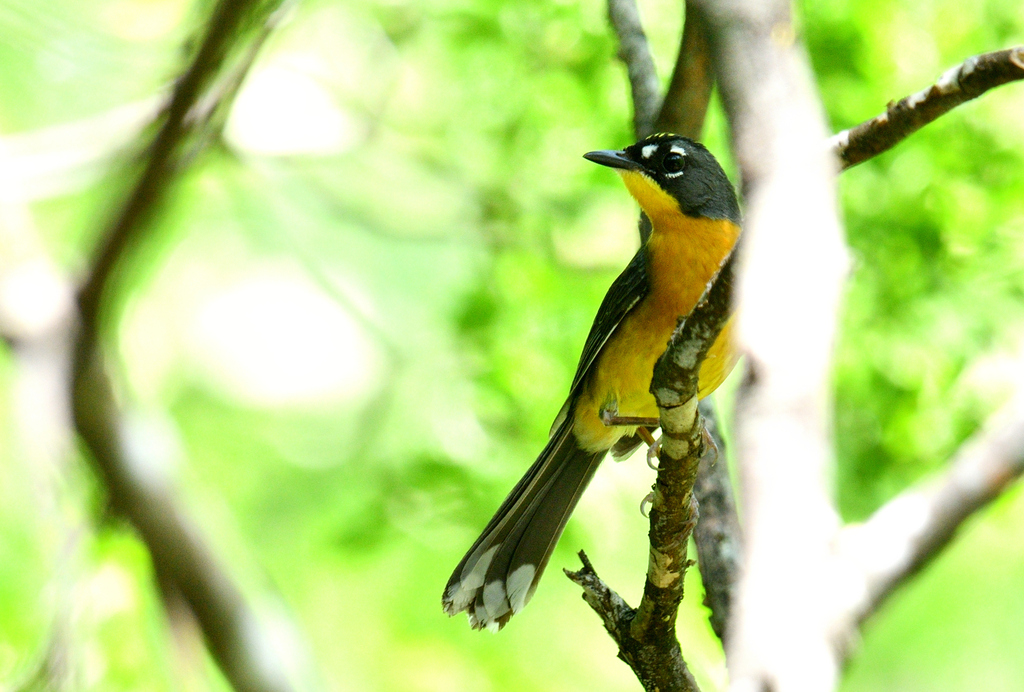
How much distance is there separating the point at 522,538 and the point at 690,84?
229cm

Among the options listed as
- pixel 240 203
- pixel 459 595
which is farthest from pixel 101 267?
pixel 240 203

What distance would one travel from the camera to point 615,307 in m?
4.80

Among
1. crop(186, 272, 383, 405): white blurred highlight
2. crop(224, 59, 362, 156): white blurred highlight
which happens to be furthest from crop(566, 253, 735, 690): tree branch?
crop(186, 272, 383, 405): white blurred highlight

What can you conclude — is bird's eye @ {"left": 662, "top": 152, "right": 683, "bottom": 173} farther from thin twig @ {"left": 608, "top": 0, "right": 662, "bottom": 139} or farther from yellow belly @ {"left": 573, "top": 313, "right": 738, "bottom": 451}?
yellow belly @ {"left": 573, "top": 313, "right": 738, "bottom": 451}

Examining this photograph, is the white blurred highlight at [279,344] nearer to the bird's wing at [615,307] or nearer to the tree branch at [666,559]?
the bird's wing at [615,307]

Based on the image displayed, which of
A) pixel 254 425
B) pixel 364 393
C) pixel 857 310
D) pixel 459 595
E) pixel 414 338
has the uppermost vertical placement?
pixel 857 310

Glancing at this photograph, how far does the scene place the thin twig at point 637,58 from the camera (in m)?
5.05

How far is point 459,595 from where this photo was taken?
464 centimetres

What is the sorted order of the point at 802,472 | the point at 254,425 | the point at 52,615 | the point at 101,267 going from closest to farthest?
the point at 802,472 → the point at 101,267 → the point at 52,615 → the point at 254,425

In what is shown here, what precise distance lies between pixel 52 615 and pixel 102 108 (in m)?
4.90

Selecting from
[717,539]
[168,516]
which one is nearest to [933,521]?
[717,539]

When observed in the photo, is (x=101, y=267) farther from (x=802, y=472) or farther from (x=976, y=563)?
(x=976, y=563)

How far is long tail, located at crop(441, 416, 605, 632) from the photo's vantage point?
4629 millimetres

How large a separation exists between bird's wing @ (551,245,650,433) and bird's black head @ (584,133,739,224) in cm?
39
